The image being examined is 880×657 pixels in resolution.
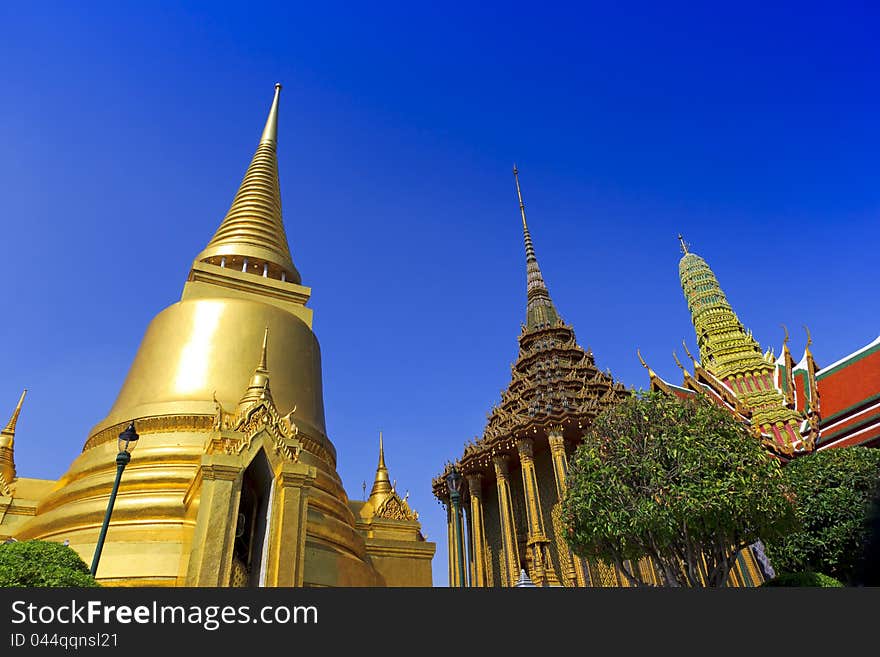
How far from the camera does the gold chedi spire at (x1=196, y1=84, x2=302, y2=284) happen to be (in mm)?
21031

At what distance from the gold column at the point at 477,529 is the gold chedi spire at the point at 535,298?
30.5ft

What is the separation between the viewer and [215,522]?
10352 mm

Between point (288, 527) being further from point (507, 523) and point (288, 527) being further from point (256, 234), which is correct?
point (507, 523)

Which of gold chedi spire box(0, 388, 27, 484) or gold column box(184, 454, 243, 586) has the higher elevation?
gold chedi spire box(0, 388, 27, 484)

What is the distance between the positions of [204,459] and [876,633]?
1021 centimetres

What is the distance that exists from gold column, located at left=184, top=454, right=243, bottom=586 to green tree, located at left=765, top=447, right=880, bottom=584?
11.8 meters

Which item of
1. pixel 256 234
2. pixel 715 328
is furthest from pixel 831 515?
pixel 715 328

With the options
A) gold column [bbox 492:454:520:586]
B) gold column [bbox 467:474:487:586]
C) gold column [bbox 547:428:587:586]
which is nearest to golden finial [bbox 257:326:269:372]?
gold column [bbox 547:428:587:586]

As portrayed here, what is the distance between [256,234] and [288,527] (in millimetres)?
13807

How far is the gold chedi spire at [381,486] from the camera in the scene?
1950 cm

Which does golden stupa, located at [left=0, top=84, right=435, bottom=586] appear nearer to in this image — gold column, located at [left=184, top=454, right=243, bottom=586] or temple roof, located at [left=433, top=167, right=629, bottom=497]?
gold column, located at [left=184, top=454, right=243, bottom=586]

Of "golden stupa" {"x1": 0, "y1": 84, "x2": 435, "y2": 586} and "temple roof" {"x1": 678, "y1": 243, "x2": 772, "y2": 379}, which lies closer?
"golden stupa" {"x1": 0, "y1": 84, "x2": 435, "y2": 586}

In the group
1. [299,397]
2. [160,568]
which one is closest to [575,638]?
[160,568]

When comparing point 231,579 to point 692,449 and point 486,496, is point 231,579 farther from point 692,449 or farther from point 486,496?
point 486,496
